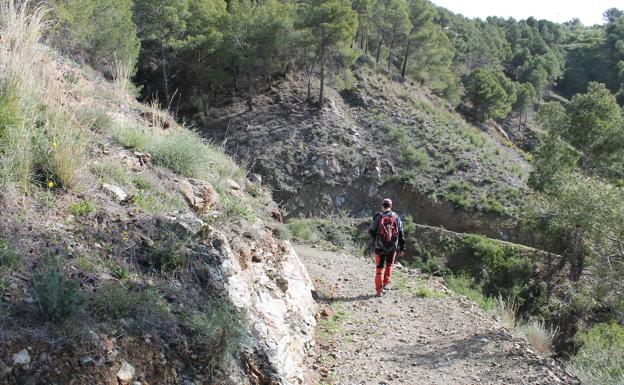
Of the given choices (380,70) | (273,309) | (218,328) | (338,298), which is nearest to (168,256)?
(218,328)

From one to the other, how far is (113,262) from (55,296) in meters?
0.76

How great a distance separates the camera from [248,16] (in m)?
28.3

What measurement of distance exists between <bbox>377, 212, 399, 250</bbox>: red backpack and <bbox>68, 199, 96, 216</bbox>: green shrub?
4495 mm

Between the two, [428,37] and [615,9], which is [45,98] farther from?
[615,9]

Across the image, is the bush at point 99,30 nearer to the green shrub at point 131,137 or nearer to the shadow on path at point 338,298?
the green shrub at point 131,137

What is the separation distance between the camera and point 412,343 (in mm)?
6094

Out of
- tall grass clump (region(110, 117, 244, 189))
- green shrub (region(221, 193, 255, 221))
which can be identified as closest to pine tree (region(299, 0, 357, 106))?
tall grass clump (region(110, 117, 244, 189))

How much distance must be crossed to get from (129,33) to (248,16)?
10.5 metres

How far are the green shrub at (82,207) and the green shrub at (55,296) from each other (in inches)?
33.7

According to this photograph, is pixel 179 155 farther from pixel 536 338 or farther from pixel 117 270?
Result: pixel 536 338

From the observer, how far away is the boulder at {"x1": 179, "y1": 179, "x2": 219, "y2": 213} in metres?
5.09

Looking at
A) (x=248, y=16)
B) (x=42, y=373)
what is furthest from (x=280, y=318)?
(x=248, y=16)

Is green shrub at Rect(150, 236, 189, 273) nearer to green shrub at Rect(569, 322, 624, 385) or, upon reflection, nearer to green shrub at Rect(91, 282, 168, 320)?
green shrub at Rect(91, 282, 168, 320)

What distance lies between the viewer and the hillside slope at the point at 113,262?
273 centimetres
